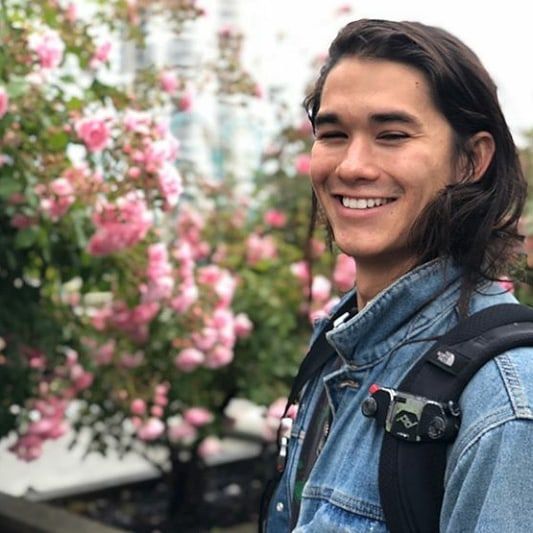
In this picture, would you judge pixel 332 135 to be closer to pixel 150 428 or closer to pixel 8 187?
pixel 8 187

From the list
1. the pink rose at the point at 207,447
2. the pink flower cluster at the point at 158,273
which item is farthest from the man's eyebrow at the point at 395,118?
the pink rose at the point at 207,447

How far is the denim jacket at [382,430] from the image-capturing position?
1.20 m

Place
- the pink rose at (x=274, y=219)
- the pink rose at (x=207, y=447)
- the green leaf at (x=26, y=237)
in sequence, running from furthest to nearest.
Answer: the pink rose at (x=274, y=219) → the pink rose at (x=207, y=447) → the green leaf at (x=26, y=237)

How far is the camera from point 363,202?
4.96ft

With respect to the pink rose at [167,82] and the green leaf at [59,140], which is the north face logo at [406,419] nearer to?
the green leaf at [59,140]

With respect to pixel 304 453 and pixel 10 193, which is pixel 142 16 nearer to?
pixel 10 193

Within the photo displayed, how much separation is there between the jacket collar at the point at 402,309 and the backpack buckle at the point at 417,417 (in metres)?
0.15

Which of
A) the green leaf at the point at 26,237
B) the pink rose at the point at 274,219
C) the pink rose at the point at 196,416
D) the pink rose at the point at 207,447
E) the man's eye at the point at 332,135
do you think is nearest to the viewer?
the man's eye at the point at 332,135

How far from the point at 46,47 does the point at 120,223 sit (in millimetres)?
619

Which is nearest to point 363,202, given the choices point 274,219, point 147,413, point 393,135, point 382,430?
point 393,135

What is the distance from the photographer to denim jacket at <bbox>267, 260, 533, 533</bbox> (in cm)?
120

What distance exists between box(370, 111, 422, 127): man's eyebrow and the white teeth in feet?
0.38

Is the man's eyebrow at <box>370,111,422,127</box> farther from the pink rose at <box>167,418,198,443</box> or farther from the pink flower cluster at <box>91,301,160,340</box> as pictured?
the pink rose at <box>167,418,198,443</box>

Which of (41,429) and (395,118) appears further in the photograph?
(41,429)
